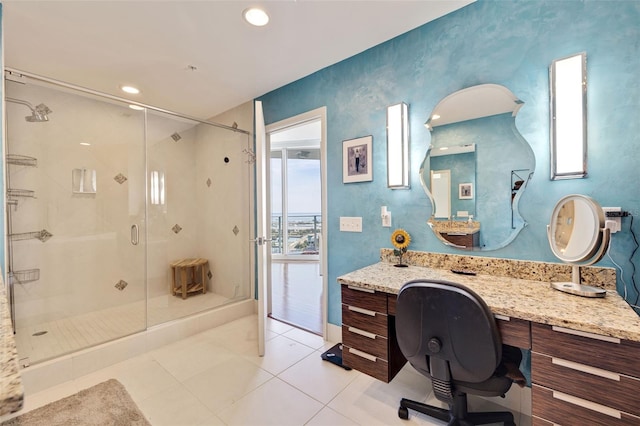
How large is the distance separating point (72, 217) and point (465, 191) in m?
3.77

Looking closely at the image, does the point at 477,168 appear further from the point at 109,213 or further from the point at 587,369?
the point at 109,213

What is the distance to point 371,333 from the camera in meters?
1.66

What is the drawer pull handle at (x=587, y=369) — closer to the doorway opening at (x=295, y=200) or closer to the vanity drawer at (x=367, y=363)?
the vanity drawer at (x=367, y=363)

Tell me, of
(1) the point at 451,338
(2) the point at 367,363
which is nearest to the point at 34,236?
(2) the point at 367,363

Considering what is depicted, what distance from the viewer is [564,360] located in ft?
3.62

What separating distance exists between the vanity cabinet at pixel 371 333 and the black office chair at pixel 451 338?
229 millimetres

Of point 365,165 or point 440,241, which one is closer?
point 440,241

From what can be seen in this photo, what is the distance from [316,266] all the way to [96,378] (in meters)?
4.15

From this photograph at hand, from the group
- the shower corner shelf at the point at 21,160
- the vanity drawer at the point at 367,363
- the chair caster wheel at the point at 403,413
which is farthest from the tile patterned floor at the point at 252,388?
the shower corner shelf at the point at 21,160

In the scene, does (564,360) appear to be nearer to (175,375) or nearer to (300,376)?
(300,376)

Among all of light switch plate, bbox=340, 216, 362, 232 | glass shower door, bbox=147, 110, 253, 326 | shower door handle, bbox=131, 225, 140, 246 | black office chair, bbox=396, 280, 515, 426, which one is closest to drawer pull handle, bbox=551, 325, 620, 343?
black office chair, bbox=396, 280, 515, 426

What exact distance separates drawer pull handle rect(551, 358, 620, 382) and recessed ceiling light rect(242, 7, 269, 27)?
2.55m

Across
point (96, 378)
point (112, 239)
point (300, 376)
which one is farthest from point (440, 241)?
point (112, 239)

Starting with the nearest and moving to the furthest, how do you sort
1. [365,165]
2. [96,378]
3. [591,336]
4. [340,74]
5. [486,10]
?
[591,336]
[486,10]
[96,378]
[365,165]
[340,74]
